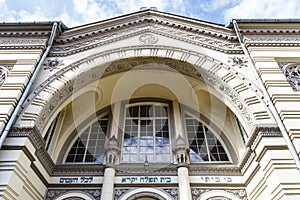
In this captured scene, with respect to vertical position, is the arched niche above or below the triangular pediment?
below

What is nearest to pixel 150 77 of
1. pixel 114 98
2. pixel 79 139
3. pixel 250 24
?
pixel 114 98

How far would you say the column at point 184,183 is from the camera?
29.6ft

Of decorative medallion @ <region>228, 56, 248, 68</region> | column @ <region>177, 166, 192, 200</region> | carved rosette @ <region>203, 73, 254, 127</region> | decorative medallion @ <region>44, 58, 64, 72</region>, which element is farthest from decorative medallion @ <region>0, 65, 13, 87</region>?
decorative medallion @ <region>228, 56, 248, 68</region>

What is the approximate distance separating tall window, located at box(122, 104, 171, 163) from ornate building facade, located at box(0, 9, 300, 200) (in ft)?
0.17

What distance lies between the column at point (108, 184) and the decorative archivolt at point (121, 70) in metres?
2.86

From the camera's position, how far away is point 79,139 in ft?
38.1

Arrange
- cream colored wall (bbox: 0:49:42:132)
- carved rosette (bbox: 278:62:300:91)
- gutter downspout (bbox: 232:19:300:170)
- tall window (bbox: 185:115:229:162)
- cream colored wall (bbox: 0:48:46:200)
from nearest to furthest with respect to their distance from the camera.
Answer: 1. gutter downspout (bbox: 232:19:300:170)
2. cream colored wall (bbox: 0:48:46:200)
3. cream colored wall (bbox: 0:49:42:132)
4. carved rosette (bbox: 278:62:300:91)
5. tall window (bbox: 185:115:229:162)

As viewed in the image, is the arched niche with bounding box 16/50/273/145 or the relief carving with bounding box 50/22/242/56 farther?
the relief carving with bounding box 50/22/242/56

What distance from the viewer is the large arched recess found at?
28.9 feet

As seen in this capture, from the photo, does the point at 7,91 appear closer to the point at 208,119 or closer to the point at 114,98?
the point at 114,98

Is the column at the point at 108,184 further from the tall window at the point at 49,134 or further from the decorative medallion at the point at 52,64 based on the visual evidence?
the decorative medallion at the point at 52,64

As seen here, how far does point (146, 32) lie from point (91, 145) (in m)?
5.66

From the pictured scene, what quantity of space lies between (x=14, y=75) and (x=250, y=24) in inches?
394

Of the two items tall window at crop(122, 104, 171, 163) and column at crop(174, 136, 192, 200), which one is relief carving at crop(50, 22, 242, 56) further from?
column at crop(174, 136, 192, 200)
